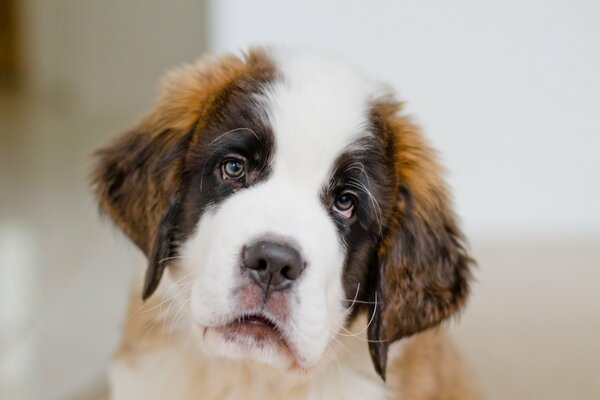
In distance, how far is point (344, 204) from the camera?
2.13 m

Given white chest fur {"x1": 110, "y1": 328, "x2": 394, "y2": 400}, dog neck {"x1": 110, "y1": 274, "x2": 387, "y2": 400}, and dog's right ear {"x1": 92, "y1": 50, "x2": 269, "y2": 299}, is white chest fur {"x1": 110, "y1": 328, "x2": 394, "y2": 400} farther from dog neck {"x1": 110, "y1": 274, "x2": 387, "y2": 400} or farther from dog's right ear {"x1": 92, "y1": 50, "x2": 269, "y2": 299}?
dog's right ear {"x1": 92, "y1": 50, "x2": 269, "y2": 299}

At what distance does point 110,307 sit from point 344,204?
2369mm

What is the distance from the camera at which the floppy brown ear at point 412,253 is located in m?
2.20

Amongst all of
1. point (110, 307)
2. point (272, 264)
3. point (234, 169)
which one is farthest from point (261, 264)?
point (110, 307)

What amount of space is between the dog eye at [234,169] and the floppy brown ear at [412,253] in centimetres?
35

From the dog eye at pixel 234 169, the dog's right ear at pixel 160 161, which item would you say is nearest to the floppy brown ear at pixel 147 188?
the dog's right ear at pixel 160 161

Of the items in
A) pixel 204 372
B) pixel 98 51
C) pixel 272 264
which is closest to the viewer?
pixel 272 264

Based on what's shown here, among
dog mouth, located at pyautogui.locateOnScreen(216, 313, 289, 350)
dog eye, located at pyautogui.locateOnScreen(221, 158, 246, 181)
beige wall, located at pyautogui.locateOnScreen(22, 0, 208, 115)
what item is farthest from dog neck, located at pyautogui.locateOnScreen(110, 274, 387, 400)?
beige wall, located at pyautogui.locateOnScreen(22, 0, 208, 115)

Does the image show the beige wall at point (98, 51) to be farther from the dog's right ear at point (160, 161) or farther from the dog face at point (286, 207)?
the dog face at point (286, 207)

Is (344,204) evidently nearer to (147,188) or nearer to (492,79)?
(147,188)

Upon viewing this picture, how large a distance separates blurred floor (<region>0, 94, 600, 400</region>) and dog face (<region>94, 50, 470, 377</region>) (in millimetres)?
542

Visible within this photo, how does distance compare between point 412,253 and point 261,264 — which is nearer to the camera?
point 261,264

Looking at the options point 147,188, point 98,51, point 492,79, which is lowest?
point 98,51

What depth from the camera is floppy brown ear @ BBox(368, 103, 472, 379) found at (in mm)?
2195
